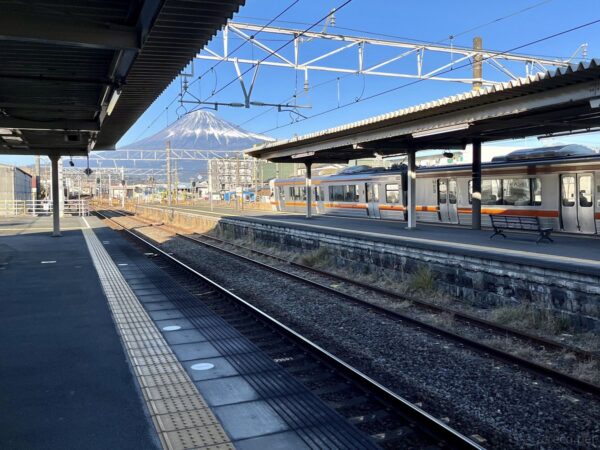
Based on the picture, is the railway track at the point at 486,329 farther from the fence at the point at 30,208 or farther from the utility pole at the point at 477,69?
the fence at the point at 30,208

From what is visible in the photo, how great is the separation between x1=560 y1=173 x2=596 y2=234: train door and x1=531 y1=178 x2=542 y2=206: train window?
2.83ft

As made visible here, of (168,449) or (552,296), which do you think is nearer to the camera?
(168,449)

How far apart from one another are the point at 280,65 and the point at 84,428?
42.9 feet

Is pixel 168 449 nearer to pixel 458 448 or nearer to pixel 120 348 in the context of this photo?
pixel 458 448

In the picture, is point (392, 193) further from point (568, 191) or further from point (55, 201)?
point (55, 201)

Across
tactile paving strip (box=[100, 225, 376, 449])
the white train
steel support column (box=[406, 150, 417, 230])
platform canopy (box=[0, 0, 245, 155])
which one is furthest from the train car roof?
tactile paving strip (box=[100, 225, 376, 449])

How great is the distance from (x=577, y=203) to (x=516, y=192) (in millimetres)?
2645

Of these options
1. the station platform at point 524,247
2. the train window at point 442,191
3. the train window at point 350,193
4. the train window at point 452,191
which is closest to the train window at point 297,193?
the train window at point 350,193

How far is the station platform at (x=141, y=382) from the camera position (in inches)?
178

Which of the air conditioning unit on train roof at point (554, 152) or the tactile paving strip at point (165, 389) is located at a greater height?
the air conditioning unit on train roof at point (554, 152)

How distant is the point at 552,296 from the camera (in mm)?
8781

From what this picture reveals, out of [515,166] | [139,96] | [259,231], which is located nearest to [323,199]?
[259,231]

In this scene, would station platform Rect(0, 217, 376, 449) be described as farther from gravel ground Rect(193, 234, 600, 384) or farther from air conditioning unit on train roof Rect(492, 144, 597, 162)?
air conditioning unit on train roof Rect(492, 144, 597, 162)

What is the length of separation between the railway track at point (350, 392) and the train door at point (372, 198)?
59.2 feet
